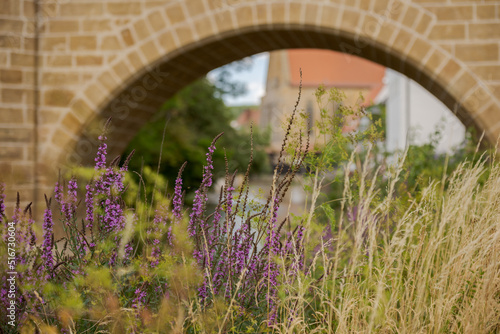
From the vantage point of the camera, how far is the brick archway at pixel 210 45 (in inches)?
170

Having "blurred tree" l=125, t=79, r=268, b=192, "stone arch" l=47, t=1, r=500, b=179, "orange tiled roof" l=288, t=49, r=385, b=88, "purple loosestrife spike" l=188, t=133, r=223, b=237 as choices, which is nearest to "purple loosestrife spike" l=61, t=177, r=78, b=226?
"purple loosestrife spike" l=188, t=133, r=223, b=237

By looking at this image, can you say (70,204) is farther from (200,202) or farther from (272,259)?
(272,259)

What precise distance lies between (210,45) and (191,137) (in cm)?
574

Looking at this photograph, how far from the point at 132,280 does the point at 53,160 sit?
295 centimetres

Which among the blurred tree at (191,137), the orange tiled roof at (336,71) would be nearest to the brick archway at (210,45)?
the blurred tree at (191,137)

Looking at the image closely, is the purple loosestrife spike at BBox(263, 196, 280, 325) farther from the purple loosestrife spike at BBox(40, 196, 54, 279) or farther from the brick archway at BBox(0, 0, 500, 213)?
the brick archway at BBox(0, 0, 500, 213)

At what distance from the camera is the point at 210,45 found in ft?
15.6

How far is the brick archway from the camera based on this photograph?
4.33m

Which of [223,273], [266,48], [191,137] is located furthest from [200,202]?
[191,137]

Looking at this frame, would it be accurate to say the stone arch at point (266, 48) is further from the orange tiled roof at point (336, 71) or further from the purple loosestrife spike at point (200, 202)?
the orange tiled roof at point (336, 71)

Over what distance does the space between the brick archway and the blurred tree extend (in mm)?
2263

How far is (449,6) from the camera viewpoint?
14.4ft

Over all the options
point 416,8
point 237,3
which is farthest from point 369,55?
point 237,3

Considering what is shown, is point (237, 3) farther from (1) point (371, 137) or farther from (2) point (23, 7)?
(1) point (371, 137)
